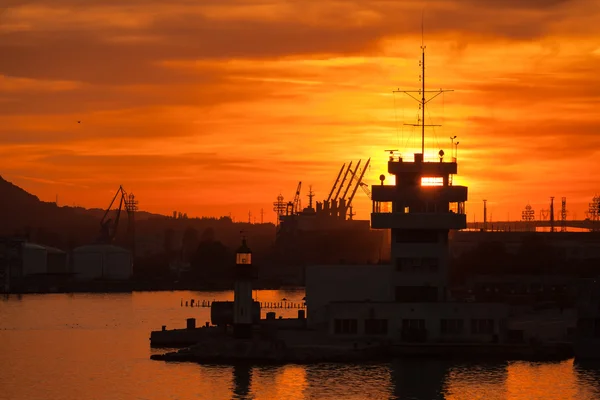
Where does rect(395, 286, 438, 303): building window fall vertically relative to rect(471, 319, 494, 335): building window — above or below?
above

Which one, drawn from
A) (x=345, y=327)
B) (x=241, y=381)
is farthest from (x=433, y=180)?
(x=241, y=381)

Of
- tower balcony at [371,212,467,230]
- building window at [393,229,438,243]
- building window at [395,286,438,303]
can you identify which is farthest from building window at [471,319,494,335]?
tower balcony at [371,212,467,230]

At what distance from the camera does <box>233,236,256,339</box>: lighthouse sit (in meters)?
87.6

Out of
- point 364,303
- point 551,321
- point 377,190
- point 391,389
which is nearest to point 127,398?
point 391,389

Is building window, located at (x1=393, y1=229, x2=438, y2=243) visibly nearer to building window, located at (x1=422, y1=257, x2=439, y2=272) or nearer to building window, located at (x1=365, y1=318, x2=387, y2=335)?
building window, located at (x1=422, y1=257, x2=439, y2=272)

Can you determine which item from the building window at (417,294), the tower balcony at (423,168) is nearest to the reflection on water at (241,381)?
the building window at (417,294)

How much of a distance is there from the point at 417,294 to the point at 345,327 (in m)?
5.79

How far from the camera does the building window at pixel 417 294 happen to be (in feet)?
300

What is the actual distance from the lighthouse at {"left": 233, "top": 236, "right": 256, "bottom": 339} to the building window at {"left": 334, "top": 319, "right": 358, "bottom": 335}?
5525mm

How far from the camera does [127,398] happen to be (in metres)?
73.5

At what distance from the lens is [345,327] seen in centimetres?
8888

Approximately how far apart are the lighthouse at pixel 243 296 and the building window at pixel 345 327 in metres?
5.52

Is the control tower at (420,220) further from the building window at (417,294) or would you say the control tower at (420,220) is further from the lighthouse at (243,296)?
the lighthouse at (243,296)

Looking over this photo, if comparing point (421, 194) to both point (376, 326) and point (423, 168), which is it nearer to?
point (423, 168)
